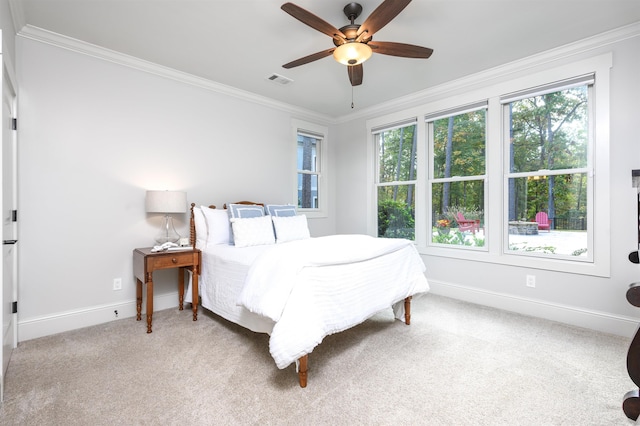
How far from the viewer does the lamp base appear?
316cm

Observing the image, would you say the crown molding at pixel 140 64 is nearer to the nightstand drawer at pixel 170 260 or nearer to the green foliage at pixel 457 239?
the nightstand drawer at pixel 170 260

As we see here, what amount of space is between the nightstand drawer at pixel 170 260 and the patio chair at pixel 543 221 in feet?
11.6

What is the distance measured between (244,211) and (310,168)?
1.81 m

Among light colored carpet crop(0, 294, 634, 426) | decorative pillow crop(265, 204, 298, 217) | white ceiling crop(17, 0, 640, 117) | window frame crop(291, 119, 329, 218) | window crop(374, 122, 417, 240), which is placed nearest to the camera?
light colored carpet crop(0, 294, 634, 426)

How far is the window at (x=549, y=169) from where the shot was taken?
9.59 feet

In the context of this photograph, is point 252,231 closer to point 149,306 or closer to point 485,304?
point 149,306

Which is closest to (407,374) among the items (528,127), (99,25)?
(528,127)

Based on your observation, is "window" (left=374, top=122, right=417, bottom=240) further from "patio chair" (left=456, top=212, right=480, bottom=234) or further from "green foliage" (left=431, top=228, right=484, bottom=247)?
"patio chair" (left=456, top=212, right=480, bottom=234)

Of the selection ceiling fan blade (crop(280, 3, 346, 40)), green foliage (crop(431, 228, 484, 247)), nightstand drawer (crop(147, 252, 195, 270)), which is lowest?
nightstand drawer (crop(147, 252, 195, 270))

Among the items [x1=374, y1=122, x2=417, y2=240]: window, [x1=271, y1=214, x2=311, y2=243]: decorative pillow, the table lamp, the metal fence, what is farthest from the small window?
the metal fence

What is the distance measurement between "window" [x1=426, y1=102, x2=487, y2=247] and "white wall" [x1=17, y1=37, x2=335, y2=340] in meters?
2.73

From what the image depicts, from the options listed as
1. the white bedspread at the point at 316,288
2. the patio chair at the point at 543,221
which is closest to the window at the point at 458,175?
the patio chair at the point at 543,221

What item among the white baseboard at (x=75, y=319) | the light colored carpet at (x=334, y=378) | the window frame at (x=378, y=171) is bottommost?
the light colored carpet at (x=334, y=378)

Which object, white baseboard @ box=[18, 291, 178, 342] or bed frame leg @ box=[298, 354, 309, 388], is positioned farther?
white baseboard @ box=[18, 291, 178, 342]
